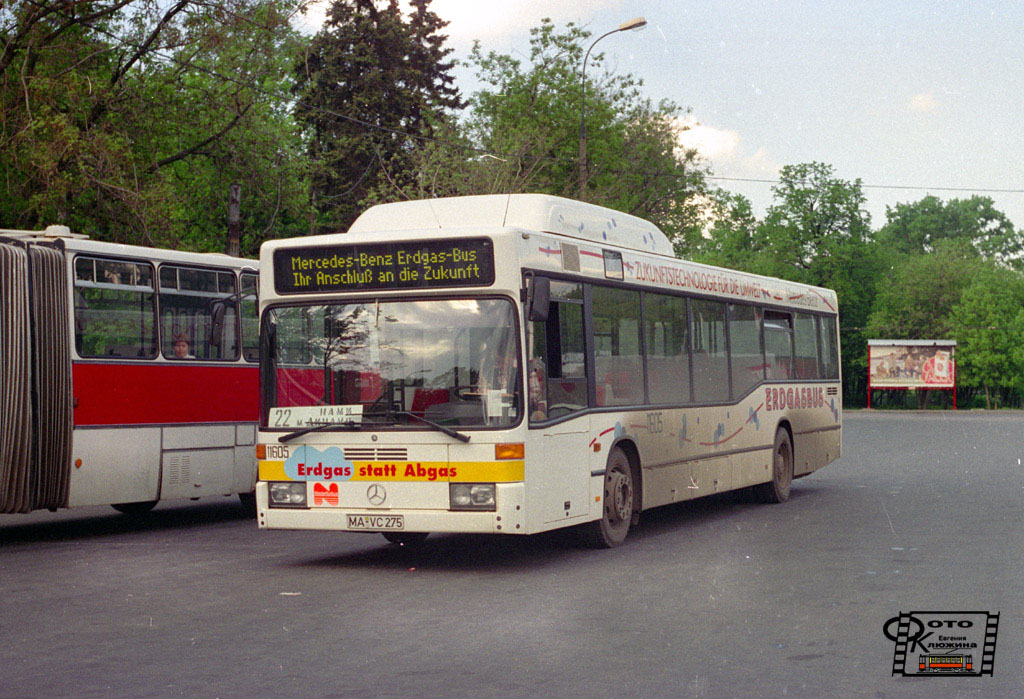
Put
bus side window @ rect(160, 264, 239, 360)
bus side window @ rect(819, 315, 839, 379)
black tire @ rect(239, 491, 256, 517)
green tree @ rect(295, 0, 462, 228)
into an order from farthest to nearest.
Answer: green tree @ rect(295, 0, 462, 228) → bus side window @ rect(819, 315, 839, 379) → black tire @ rect(239, 491, 256, 517) → bus side window @ rect(160, 264, 239, 360)

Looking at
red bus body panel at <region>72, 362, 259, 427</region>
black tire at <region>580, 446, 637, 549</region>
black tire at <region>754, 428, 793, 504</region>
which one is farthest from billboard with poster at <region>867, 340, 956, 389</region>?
black tire at <region>580, 446, 637, 549</region>

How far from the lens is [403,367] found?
35.8ft

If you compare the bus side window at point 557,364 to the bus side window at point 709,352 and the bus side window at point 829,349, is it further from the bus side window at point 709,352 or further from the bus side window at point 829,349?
the bus side window at point 829,349

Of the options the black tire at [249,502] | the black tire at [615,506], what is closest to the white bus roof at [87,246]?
the black tire at [249,502]

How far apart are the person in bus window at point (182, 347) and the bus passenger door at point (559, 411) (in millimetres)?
5184

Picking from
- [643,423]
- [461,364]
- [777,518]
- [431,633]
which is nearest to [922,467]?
[777,518]

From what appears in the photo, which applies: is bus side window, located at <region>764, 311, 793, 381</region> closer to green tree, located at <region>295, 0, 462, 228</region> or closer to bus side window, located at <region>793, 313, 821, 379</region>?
bus side window, located at <region>793, 313, 821, 379</region>

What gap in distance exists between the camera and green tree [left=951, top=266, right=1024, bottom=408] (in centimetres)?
7350

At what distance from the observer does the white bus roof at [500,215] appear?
12.2 metres

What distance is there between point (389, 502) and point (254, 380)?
18.3 feet

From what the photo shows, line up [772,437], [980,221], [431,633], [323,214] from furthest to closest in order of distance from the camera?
[980,221], [323,214], [772,437], [431,633]

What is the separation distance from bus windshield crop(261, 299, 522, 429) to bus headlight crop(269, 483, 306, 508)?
0.51m

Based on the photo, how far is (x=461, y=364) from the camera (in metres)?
10.8

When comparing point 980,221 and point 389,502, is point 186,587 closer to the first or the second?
point 389,502
